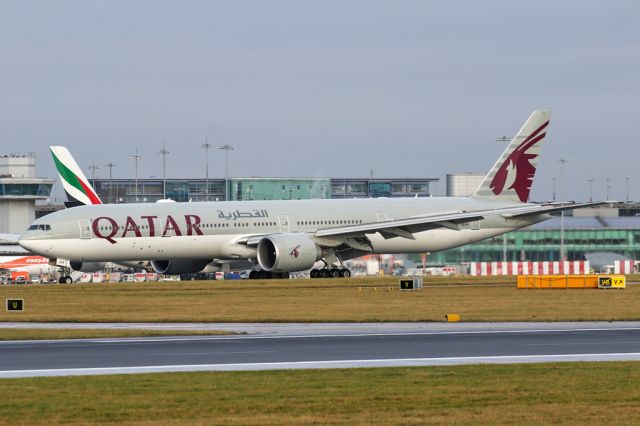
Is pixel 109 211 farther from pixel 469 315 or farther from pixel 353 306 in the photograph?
pixel 469 315

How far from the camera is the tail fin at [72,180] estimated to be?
10594cm

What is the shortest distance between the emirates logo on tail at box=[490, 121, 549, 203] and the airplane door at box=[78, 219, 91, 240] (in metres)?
27.4

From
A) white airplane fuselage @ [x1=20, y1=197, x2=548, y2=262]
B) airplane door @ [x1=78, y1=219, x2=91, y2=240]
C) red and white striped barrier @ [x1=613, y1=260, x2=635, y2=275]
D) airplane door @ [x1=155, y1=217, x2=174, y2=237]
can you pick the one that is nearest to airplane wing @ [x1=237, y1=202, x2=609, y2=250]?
white airplane fuselage @ [x1=20, y1=197, x2=548, y2=262]

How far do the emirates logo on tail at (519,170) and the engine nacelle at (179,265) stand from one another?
20.0 meters

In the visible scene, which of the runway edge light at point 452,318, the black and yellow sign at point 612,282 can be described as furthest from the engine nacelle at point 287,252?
the runway edge light at point 452,318

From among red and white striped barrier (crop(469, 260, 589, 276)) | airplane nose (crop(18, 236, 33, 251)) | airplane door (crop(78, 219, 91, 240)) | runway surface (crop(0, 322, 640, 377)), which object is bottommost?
runway surface (crop(0, 322, 640, 377))

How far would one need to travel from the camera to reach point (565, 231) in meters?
150

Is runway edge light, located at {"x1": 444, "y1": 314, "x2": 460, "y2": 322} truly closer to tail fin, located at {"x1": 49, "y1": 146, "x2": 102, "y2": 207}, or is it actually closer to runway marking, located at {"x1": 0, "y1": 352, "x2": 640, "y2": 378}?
runway marking, located at {"x1": 0, "y1": 352, "x2": 640, "y2": 378}

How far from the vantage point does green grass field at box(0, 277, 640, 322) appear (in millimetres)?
47062

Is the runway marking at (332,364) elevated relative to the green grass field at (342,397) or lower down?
elevated

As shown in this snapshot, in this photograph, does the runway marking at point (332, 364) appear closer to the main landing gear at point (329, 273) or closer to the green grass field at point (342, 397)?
the green grass field at point (342, 397)

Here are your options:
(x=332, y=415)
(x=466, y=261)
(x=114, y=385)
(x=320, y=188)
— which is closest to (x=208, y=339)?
(x=114, y=385)

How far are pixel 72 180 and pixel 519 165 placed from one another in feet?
126

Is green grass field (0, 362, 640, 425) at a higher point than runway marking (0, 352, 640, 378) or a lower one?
lower
